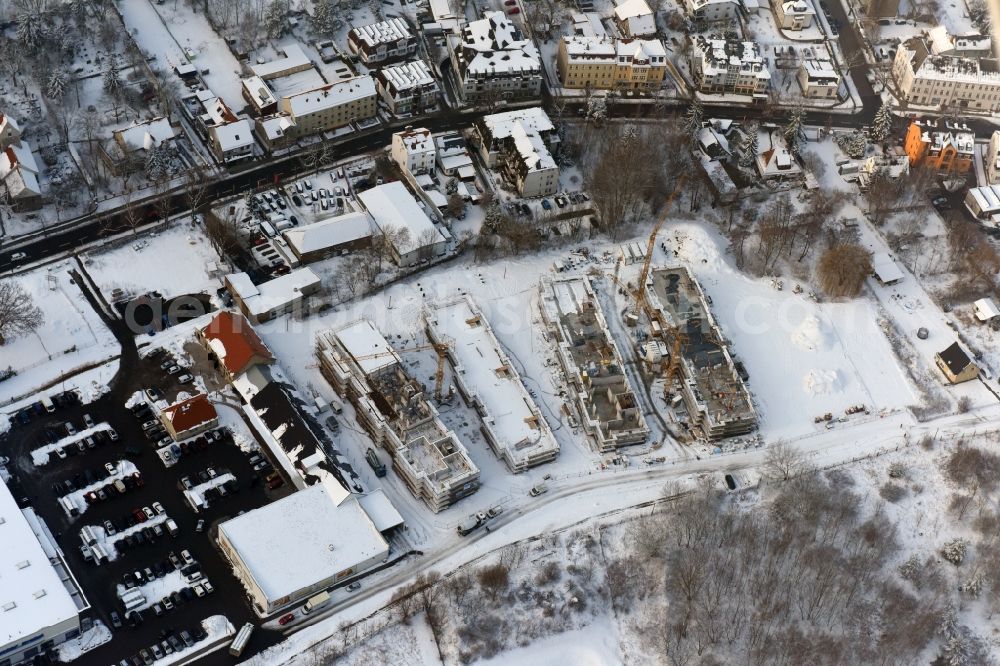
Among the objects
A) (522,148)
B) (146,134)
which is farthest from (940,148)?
(146,134)

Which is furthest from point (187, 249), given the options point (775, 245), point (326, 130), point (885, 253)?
point (885, 253)

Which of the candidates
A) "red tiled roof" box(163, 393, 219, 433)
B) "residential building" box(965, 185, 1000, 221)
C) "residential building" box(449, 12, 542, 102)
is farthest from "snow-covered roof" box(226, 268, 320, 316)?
"residential building" box(965, 185, 1000, 221)

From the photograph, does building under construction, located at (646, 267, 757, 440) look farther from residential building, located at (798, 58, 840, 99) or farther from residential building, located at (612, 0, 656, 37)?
residential building, located at (612, 0, 656, 37)

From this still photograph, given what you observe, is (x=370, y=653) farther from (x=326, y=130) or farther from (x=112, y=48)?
(x=112, y=48)

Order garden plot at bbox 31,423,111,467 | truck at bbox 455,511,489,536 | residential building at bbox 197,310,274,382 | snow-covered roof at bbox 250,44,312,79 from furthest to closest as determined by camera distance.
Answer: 1. snow-covered roof at bbox 250,44,312,79
2. residential building at bbox 197,310,274,382
3. garden plot at bbox 31,423,111,467
4. truck at bbox 455,511,489,536

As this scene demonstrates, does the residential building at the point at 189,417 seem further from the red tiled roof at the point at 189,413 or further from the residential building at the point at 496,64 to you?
the residential building at the point at 496,64

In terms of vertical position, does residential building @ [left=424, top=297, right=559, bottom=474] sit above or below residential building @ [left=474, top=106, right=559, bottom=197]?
below

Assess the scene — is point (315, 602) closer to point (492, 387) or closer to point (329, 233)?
point (492, 387)
